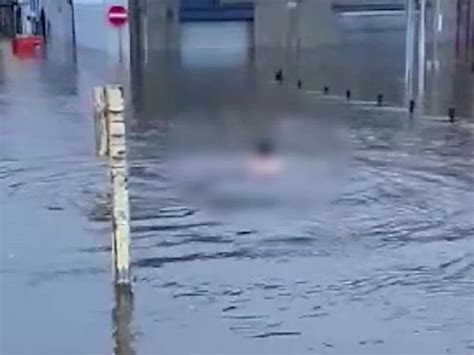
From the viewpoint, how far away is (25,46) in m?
38.9

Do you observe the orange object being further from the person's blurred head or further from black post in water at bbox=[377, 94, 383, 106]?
the person's blurred head

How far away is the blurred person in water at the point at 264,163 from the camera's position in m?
13.7

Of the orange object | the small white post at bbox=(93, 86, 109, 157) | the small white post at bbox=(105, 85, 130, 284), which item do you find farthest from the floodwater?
the orange object

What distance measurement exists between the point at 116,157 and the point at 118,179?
0.16 metres

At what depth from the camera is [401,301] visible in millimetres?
8969

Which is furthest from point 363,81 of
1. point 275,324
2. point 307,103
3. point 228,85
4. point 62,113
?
point 275,324

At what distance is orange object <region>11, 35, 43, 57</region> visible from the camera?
125 feet

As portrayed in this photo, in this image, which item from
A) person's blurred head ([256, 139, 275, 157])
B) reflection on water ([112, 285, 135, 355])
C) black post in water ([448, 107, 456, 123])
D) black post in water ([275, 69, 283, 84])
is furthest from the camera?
black post in water ([275, 69, 283, 84])

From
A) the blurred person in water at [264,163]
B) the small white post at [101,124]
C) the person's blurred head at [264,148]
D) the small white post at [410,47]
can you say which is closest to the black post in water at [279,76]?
the small white post at [410,47]

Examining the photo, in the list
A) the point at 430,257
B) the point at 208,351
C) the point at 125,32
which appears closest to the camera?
the point at 208,351

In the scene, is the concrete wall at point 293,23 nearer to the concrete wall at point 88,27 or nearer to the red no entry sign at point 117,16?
the concrete wall at point 88,27

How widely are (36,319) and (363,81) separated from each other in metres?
18.6

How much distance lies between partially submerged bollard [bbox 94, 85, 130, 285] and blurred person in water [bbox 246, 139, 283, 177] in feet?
14.1

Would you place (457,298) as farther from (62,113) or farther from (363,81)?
(363,81)
